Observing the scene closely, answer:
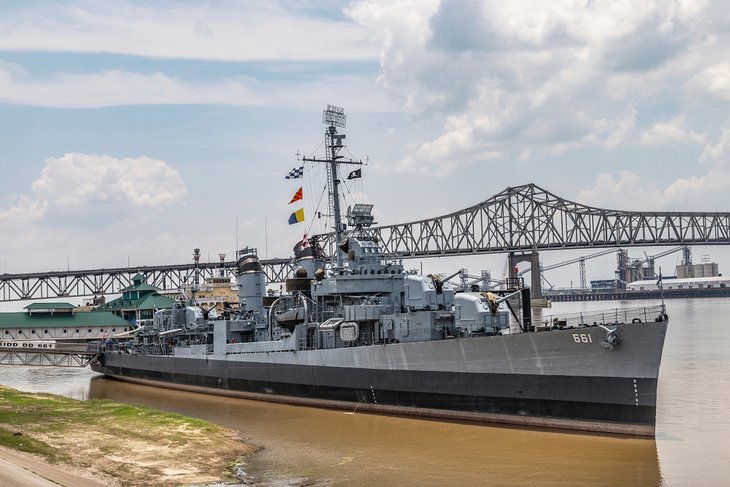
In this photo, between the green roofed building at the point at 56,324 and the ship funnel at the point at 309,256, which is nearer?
the ship funnel at the point at 309,256

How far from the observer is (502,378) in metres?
28.5

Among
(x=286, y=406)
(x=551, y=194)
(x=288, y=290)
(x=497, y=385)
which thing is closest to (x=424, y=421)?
(x=497, y=385)

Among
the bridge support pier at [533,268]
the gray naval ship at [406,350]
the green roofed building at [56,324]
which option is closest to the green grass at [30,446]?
the gray naval ship at [406,350]

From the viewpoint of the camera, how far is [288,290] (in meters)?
39.6

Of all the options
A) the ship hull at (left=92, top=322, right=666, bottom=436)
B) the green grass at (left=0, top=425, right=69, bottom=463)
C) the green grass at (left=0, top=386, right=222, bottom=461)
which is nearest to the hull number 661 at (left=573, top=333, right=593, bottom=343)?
the ship hull at (left=92, top=322, right=666, bottom=436)

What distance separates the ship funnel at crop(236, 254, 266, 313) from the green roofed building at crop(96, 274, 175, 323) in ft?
142

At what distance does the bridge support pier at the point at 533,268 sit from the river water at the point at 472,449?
9606 centimetres

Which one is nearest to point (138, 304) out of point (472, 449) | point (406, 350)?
point (406, 350)

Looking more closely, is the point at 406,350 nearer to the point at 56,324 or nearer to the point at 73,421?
the point at 73,421

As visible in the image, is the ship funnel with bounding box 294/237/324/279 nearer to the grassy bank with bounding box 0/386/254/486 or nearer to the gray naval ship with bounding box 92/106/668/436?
the gray naval ship with bounding box 92/106/668/436

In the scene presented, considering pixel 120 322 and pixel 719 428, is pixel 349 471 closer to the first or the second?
pixel 719 428

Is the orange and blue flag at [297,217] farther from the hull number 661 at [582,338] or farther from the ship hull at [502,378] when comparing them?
the hull number 661 at [582,338]

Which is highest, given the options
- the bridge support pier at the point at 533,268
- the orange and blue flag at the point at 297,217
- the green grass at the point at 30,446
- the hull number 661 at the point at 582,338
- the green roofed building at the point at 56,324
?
the bridge support pier at the point at 533,268

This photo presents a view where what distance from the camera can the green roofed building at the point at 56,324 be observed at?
7950cm
